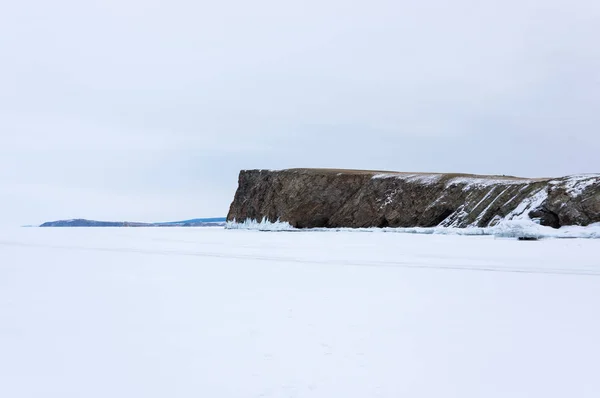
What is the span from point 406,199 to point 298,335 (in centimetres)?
4350

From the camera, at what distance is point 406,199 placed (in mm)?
49406

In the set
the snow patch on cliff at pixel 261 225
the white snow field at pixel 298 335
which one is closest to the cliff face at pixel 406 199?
the snow patch on cliff at pixel 261 225

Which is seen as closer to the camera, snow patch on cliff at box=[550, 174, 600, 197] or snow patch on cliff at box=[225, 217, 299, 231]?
snow patch on cliff at box=[550, 174, 600, 197]

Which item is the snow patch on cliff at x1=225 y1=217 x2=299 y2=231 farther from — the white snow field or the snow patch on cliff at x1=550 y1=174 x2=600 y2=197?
the white snow field

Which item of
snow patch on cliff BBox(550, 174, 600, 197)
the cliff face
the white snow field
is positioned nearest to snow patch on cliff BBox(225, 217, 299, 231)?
the cliff face

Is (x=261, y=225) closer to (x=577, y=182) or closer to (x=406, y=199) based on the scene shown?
(x=406, y=199)

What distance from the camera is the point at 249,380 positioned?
5.31 meters

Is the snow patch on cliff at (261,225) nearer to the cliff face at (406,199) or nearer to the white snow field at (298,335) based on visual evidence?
the cliff face at (406,199)

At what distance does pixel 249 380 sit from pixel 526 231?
2810cm

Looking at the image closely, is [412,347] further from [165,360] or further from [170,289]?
[170,289]

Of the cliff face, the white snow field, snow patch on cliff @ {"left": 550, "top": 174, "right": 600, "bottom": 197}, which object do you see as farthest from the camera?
the cliff face

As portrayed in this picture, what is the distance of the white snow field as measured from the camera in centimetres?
522

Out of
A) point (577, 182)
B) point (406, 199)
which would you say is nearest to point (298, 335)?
point (577, 182)

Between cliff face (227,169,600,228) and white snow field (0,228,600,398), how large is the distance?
923 inches
